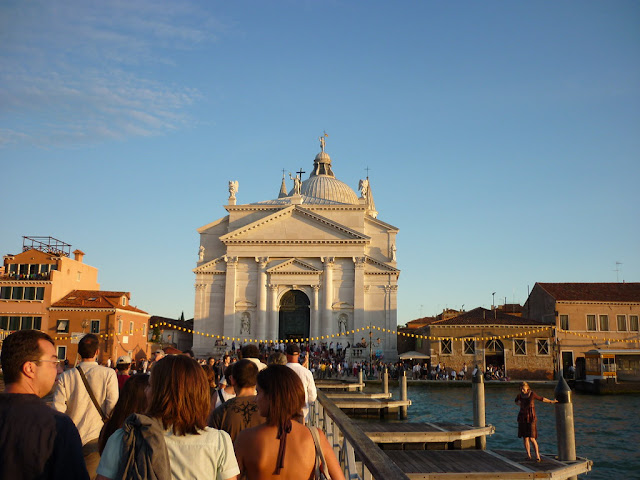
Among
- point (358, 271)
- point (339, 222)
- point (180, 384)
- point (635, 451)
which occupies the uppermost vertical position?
point (339, 222)

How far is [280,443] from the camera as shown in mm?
3695

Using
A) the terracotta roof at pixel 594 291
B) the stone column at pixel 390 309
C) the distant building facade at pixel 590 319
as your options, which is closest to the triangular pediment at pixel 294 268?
the stone column at pixel 390 309

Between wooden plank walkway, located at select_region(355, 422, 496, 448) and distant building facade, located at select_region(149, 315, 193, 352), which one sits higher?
distant building facade, located at select_region(149, 315, 193, 352)

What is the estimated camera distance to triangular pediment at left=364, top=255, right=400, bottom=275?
44.3 metres

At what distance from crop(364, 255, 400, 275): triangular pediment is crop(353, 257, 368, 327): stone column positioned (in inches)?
25.5

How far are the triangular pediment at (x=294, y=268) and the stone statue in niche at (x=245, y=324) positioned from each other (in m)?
3.59

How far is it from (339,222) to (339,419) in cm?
4101

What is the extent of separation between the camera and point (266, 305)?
1731 inches

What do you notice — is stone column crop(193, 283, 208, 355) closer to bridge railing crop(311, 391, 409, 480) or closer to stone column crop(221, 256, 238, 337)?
stone column crop(221, 256, 238, 337)

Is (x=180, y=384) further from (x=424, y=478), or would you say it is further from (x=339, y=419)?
(x=424, y=478)

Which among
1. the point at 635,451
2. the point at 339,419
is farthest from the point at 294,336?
the point at 339,419

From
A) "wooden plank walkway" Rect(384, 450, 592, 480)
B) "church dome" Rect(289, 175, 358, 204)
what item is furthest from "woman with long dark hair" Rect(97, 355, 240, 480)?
"church dome" Rect(289, 175, 358, 204)

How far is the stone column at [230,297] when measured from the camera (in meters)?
43.6

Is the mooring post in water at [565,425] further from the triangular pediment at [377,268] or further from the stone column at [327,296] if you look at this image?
the triangular pediment at [377,268]
